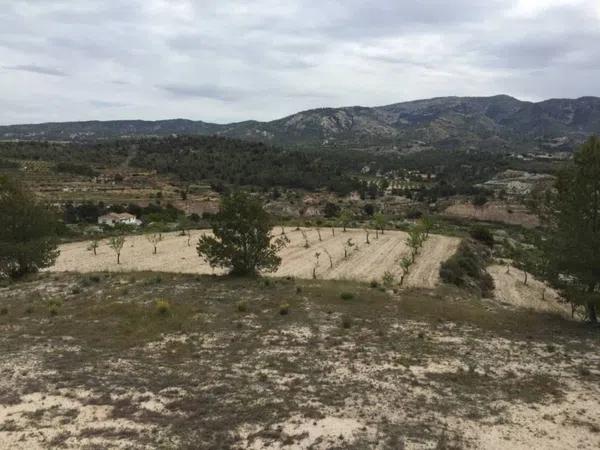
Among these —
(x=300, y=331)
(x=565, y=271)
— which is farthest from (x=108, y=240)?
(x=565, y=271)

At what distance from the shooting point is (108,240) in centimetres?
6091

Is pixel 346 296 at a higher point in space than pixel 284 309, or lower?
lower

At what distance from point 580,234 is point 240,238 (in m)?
17.2

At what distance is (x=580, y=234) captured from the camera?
2108cm

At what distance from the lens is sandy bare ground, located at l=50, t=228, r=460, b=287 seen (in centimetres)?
4234

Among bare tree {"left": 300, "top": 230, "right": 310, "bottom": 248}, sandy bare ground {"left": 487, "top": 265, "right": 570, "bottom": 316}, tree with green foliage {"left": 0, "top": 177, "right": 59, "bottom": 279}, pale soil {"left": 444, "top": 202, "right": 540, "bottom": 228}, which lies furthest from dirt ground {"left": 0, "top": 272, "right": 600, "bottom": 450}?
pale soil {"left": 444, "top": 202, "right": 540, "bottom": 228}

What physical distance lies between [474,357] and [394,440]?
6555 millimetres

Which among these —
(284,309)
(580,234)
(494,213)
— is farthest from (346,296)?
(494,213)

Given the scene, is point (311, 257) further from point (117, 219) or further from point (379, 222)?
point (117, 219)

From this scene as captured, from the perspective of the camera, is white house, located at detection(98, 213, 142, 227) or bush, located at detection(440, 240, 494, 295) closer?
bush, located at detection(440, 240, 494, 295)

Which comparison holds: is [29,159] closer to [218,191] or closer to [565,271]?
[218,191]

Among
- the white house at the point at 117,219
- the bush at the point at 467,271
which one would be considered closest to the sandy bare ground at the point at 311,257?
the bush at the point at 467,271

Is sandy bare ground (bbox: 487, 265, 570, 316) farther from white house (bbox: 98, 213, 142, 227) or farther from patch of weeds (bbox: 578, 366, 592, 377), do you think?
white house (bbox: 98, 213, 142, 227)

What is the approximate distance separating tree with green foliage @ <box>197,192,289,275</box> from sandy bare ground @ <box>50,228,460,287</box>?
8814 millimetres
